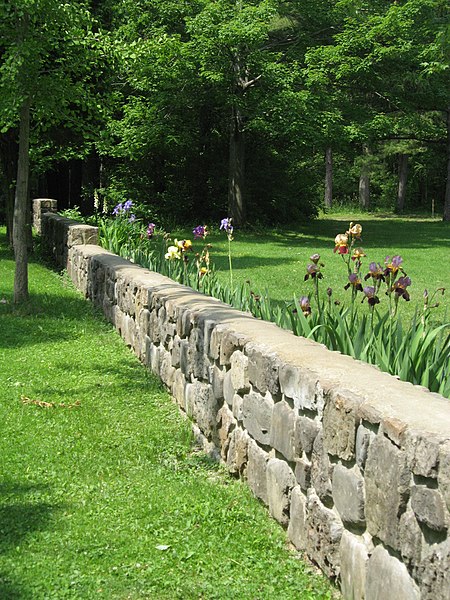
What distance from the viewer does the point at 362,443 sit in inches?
119

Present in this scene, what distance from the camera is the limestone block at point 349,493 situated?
3.06m

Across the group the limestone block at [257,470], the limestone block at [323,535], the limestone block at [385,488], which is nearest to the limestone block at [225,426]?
the limestone block at [257,470]

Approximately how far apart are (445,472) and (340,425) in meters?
0.77

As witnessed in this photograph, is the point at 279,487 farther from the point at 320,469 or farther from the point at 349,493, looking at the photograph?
the point at 349,493

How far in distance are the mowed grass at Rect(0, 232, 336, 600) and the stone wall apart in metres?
0.17

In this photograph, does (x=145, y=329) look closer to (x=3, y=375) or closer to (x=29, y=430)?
(x=3, y=375)

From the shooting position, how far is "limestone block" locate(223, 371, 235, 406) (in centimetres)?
471

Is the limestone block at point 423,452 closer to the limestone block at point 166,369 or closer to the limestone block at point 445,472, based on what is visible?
the limestone block at point 445,472

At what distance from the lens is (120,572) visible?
11.5ft

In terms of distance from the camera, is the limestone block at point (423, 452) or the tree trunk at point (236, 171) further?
the tree trunk at point (236, 171)

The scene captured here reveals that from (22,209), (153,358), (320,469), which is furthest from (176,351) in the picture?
(22,209)

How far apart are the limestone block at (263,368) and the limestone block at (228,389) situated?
1.21ft

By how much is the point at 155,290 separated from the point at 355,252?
77.1 inches

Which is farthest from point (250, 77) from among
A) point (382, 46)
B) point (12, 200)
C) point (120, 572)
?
point (120, 572)
